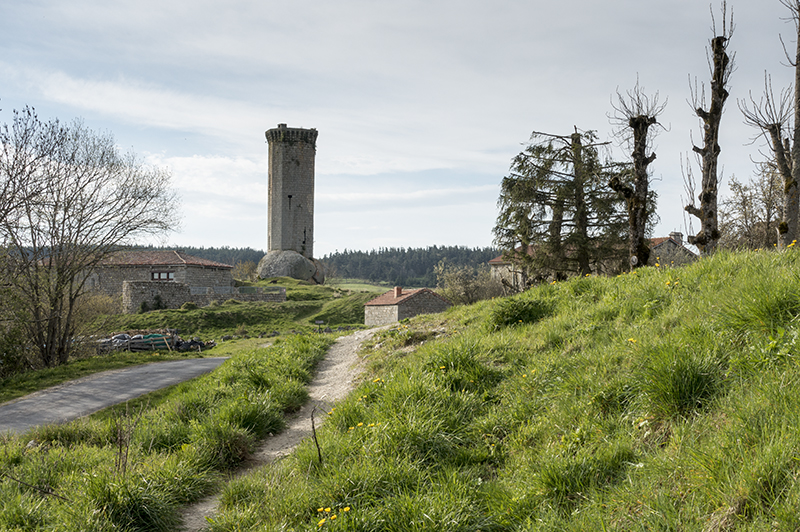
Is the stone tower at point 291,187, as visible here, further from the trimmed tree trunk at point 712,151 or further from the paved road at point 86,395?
the trimmed tree trunk at point 712,151

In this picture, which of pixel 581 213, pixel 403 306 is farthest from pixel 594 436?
pixel 403 306

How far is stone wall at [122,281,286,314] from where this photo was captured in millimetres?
→ 45188

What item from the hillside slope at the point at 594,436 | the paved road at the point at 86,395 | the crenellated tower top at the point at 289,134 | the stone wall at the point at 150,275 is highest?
the crenellated tower top at the point at 289,134

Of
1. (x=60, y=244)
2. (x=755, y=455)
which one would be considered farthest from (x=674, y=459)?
(x=60, y=244)

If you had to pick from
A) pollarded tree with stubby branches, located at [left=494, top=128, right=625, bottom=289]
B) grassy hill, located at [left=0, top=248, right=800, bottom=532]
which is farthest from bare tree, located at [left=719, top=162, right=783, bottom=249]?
grassy hill, located at [left=0, top=248, right=800, bottom=532]

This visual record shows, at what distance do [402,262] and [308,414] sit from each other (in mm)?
145731

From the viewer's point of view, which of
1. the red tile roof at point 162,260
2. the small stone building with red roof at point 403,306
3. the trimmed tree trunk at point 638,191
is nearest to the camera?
the trimmed tree trunk at point 638,191

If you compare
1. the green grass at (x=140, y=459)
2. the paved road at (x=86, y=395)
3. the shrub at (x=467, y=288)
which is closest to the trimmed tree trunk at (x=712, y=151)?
the green grass at (x=140, y=459)

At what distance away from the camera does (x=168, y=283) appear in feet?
151

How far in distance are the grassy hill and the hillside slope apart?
0.7 inches

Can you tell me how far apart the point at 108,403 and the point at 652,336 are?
13292mm

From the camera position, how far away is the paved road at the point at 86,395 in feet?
37.4

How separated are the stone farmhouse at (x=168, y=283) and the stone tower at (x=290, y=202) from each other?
774 centimetres

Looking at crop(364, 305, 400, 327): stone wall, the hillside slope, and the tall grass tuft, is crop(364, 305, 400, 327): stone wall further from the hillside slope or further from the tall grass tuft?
the tall grass tuft
